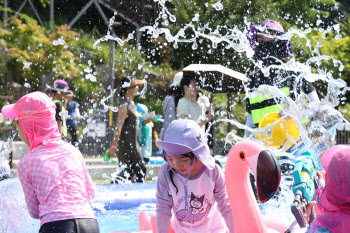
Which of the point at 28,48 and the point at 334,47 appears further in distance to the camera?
the point at 334,47

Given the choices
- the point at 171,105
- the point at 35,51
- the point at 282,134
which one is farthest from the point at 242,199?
the point at 35,51

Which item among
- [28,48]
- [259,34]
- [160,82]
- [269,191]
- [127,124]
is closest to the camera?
[269,191]

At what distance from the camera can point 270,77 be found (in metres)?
4.57

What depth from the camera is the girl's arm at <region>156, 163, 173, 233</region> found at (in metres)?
2.91

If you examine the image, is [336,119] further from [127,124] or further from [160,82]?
[160,82]

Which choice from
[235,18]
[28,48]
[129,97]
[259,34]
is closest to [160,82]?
[235,18]

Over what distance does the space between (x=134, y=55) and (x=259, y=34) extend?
1096 centimetres

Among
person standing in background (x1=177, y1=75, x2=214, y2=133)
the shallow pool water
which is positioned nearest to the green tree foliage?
person standing in background (x1=177, y1=75, x2=214, y2=133)

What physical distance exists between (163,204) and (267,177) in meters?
0.73

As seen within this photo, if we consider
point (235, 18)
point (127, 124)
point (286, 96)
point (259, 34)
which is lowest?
point (127, 124)

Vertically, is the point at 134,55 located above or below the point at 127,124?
above

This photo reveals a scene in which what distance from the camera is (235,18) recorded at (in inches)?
542

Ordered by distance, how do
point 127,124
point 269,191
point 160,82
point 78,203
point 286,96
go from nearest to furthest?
point 269,191, point 78,203, point 286,96, point 127,124, point 160,82

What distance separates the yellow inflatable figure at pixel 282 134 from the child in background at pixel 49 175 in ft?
5.76
